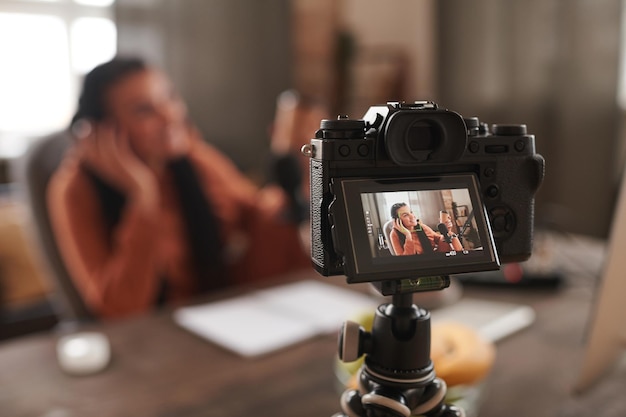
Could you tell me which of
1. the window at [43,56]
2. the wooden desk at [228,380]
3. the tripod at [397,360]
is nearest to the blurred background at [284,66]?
the window at [43,56]

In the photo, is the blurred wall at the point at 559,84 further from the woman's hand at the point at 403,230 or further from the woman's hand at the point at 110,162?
the woman's hand at the point at 403,230

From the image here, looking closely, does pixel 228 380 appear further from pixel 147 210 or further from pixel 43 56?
pixel 43 56

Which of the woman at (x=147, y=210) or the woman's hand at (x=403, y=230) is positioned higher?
the woman's hand at (x=403, y=230)

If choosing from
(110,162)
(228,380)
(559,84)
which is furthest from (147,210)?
(559,84)

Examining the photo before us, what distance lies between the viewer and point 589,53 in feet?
9.48

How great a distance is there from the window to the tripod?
2.78 meters

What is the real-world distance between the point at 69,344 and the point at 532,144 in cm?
80

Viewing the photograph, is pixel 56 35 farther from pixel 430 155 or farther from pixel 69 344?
pixel 430 155

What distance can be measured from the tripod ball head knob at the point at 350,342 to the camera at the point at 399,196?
0.06 m

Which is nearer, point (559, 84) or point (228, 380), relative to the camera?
point (228, 380)

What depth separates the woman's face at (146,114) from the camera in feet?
5.24

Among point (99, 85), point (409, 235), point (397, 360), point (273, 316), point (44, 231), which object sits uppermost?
point (99, 85)

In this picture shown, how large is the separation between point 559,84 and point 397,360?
2.97 meters

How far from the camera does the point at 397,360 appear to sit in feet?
1.45
